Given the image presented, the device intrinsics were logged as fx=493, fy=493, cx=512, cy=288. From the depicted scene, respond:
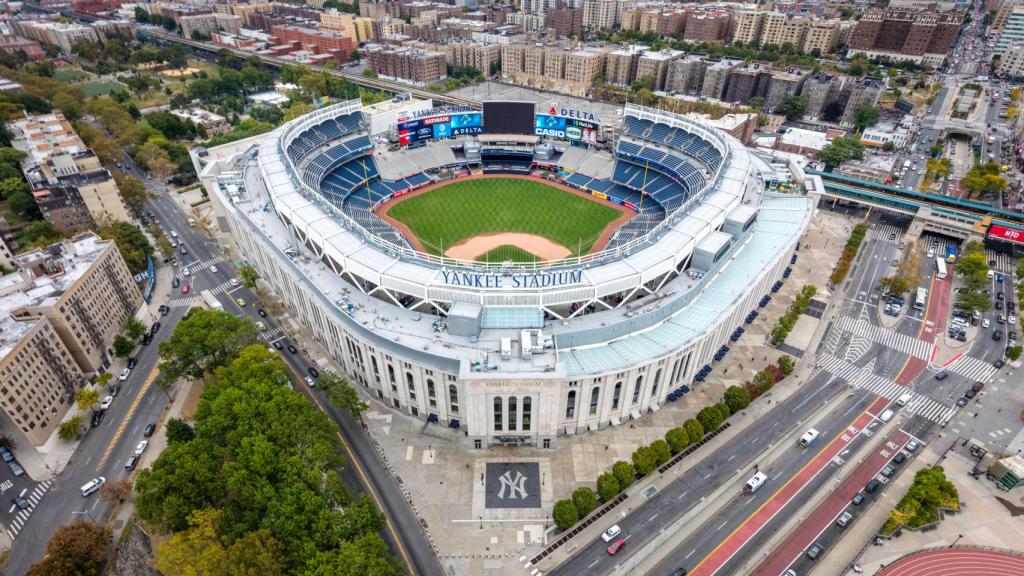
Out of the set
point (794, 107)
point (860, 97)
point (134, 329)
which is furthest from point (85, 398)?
point (860, 97)

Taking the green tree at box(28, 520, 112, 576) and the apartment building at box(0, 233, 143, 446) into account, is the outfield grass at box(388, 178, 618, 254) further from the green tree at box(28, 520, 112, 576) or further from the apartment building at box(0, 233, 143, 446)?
the green tree at box(28, 520, 112, 576)

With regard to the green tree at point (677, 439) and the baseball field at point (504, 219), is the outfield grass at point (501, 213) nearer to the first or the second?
the baseball field at point (504, 219)

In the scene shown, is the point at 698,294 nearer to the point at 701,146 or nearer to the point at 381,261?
the point at 381,261

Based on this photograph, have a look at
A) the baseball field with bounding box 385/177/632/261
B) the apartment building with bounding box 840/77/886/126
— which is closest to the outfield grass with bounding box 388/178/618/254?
the baseball field with bounding box 385/177/632/261

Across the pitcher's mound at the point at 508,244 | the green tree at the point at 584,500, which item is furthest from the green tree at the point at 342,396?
the pitcher's mound at the point at 508,244

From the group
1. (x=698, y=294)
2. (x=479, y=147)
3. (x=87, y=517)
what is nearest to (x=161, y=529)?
(x=87, y=517)

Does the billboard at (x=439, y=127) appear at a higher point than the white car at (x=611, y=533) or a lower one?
higher
